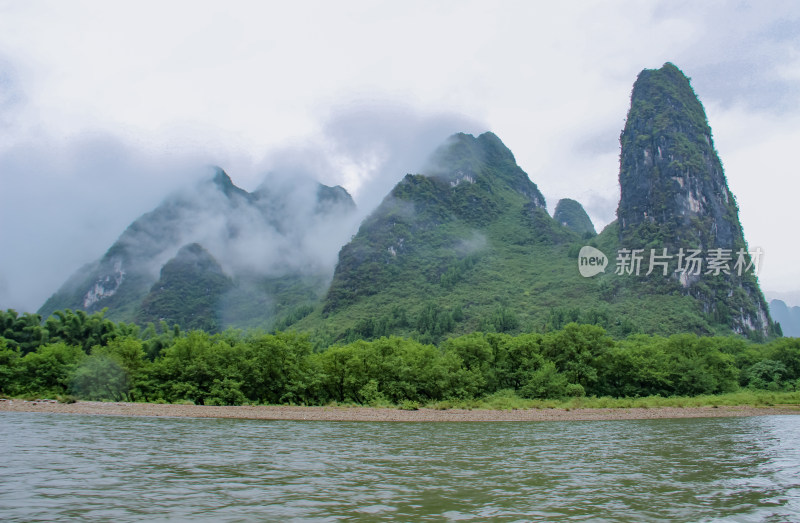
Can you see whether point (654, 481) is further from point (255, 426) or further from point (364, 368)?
point (364, 368)

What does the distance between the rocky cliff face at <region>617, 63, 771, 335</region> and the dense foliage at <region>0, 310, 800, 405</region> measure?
269 ft

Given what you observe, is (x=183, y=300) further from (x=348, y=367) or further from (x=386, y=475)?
(x=386, y=475)

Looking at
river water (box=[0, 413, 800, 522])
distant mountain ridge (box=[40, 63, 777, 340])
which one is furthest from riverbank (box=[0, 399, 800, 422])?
distant mountain ridge (box=[40, 63, 777, 340])

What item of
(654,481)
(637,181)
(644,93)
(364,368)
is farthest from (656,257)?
(654,481)

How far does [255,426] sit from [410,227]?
15036cm

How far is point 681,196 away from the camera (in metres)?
153

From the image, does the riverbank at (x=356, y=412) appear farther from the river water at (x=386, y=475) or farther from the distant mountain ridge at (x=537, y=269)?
the distant mountain ridge at (x=537, y=269)

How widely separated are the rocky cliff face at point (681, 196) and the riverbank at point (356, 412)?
329ft

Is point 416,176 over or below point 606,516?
over

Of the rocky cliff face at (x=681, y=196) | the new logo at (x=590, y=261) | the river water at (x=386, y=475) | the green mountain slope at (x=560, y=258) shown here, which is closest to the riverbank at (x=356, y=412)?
the river water at (x=386, y=475)

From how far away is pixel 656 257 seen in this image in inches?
5472

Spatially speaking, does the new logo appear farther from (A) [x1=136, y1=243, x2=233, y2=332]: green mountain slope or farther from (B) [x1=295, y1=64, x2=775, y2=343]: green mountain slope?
(A) [x1=136, y1=243, x2=233, y2=332]: green mountain slope

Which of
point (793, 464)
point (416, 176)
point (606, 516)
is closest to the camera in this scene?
point (606, 516)

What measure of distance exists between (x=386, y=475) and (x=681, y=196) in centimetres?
16376
